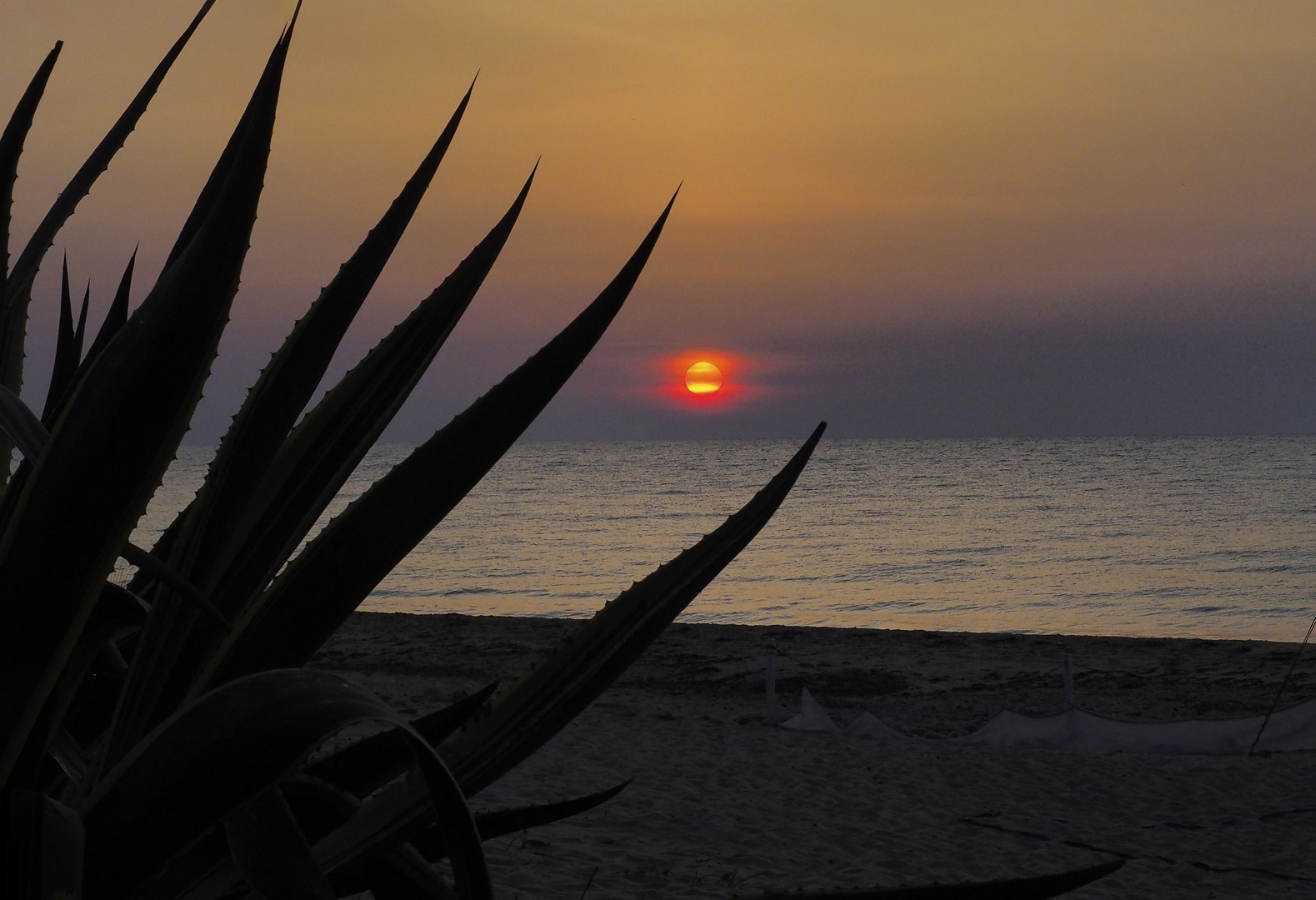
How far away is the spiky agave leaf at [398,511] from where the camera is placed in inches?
33.5

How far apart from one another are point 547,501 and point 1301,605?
39.7m

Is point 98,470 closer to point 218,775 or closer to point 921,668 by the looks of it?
point 218,775

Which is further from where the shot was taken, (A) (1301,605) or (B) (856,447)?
(B) (856,447)

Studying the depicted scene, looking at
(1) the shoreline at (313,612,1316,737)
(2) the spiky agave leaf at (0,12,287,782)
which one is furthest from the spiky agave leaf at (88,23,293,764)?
(1) the shoreline at (313,612,1316,737)

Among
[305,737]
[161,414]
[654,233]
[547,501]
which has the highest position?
[654,233]

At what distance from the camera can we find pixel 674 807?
22.3 feet

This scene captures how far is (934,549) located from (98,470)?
35.0 meters

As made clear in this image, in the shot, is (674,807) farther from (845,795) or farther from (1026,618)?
(1026,618)

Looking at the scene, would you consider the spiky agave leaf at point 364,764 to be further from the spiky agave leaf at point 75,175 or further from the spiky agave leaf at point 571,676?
the spiky agave leaf at point 75,175

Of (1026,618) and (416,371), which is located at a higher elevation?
(416,371)

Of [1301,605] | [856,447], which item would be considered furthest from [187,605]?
[856,447]

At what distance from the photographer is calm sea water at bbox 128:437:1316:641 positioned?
23.6 m

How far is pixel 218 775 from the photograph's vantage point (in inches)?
24.6

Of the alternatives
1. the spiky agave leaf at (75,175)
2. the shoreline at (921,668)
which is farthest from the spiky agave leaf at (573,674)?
the shoreline at (921,668)
